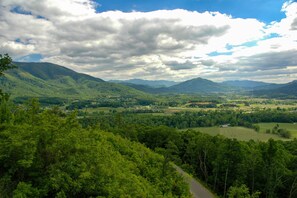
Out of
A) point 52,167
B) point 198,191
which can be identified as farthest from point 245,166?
point 52,167

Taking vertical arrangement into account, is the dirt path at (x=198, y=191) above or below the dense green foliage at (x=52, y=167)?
below

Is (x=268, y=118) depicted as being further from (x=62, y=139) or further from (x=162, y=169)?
(x=62, y=139)

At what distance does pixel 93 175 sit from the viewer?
27.5m

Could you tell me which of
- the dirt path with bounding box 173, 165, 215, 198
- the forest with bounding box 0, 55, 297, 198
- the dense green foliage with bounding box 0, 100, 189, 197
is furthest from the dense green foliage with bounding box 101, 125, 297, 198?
the dense green foliage with bounding box 0, 100, 189, 197

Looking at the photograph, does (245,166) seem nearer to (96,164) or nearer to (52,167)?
(96,164)

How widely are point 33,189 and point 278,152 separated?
1633 inches

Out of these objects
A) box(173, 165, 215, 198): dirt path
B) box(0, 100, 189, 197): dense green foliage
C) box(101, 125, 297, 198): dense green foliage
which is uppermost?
box(0, 100, 189, 197): dense green foliage

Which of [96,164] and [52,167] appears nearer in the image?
[52,167]

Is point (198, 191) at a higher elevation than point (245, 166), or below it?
below

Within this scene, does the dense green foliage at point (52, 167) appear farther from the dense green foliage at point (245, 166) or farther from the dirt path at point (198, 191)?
the dense green foliage at point (245, 166)

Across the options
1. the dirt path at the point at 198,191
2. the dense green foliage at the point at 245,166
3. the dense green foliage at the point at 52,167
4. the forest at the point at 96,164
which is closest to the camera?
the dense green foliage at the point at 52,167


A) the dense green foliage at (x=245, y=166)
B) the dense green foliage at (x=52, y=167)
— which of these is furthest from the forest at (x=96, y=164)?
the dense green foliage at (x=245, y=166)

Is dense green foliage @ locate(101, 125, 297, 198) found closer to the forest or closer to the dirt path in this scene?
the forest

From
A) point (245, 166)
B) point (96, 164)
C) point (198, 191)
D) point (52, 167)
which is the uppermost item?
point (52, 167)
